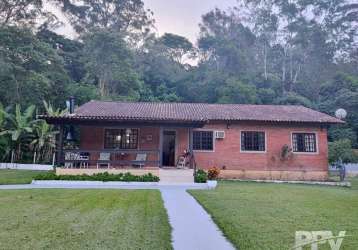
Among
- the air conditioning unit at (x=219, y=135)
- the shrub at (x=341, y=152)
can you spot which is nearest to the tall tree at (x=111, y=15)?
the air conditioning unit at (x=219, y=135)

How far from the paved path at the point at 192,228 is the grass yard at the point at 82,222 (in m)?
0.20

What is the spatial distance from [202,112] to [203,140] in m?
1.96

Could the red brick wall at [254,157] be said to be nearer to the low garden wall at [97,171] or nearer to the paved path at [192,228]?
the low garden wall at [97,171]

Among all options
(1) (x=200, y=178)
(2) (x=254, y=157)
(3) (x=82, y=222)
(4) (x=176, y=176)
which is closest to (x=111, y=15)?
(2) (x=254, y=157)

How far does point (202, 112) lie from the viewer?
18875 mm

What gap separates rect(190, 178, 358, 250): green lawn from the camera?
5102 mm

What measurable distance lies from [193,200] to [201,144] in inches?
339

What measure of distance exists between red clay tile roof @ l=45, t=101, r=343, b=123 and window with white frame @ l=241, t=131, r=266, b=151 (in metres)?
0.95

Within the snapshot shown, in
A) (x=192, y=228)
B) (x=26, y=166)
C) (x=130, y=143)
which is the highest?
(x=130, y=143)

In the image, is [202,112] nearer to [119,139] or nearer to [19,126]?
[119,139]

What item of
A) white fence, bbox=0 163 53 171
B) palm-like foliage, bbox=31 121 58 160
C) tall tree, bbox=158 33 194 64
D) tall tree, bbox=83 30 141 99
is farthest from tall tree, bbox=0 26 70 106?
tall tree, bbox=158 33 194 64

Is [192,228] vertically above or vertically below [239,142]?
below

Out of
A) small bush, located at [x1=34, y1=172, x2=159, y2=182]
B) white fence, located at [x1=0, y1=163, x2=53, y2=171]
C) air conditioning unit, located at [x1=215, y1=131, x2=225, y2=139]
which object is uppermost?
air conditioning unit, located at [x1=215, y1=131, x2=225, y2=139]

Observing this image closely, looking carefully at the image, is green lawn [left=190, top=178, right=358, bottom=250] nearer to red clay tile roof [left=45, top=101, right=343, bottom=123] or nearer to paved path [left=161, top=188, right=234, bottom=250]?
paved path [left=161, top=188, right=234, bottom=250]
